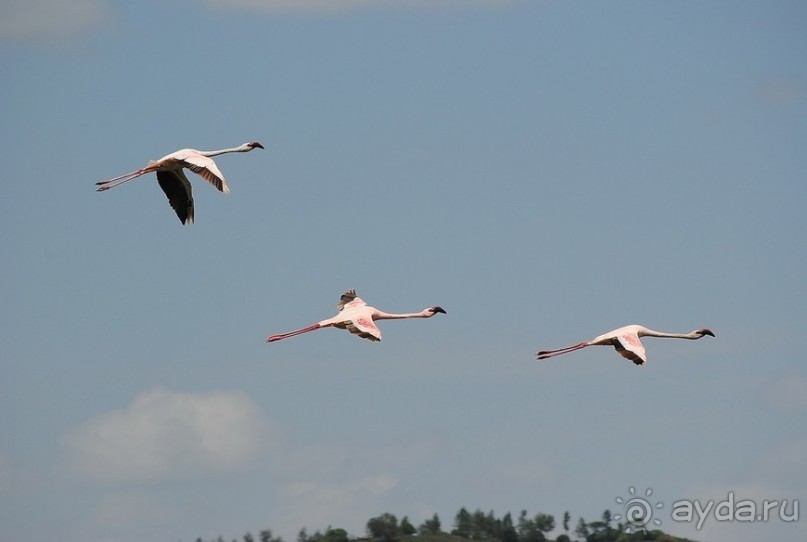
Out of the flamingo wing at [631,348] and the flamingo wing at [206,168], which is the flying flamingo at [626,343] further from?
the flamingo wing at [206,168]

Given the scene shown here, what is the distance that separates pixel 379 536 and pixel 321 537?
3.44 meters

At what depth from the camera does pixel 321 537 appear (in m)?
90.6

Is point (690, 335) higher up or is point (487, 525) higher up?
point (487, 525)

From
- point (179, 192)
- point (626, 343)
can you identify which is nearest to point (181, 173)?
point (179, 192)

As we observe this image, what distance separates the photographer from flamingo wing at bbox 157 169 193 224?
1719 inches

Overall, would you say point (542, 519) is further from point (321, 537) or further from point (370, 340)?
point (370, 340)

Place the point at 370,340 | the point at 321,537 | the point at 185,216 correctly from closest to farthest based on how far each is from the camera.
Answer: the point at 370,340, the point at 185,216, the point at 321,537

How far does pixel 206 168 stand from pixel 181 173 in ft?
10.3

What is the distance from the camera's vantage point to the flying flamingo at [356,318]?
135ft

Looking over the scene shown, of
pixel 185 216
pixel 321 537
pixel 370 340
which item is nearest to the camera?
pixel 370 340

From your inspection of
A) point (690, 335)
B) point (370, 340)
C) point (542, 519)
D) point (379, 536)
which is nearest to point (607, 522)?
point (542, 519)

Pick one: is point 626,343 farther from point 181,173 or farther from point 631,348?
point 181,173

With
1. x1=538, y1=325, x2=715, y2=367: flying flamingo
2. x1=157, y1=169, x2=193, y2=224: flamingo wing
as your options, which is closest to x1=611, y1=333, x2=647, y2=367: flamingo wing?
x1=538, y1=325, x2=715, y2=367: flying flamingo

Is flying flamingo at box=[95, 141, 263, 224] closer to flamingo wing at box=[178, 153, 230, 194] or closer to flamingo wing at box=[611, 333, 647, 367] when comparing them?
flamingo wing at box=[178, 153, 230, 194]
